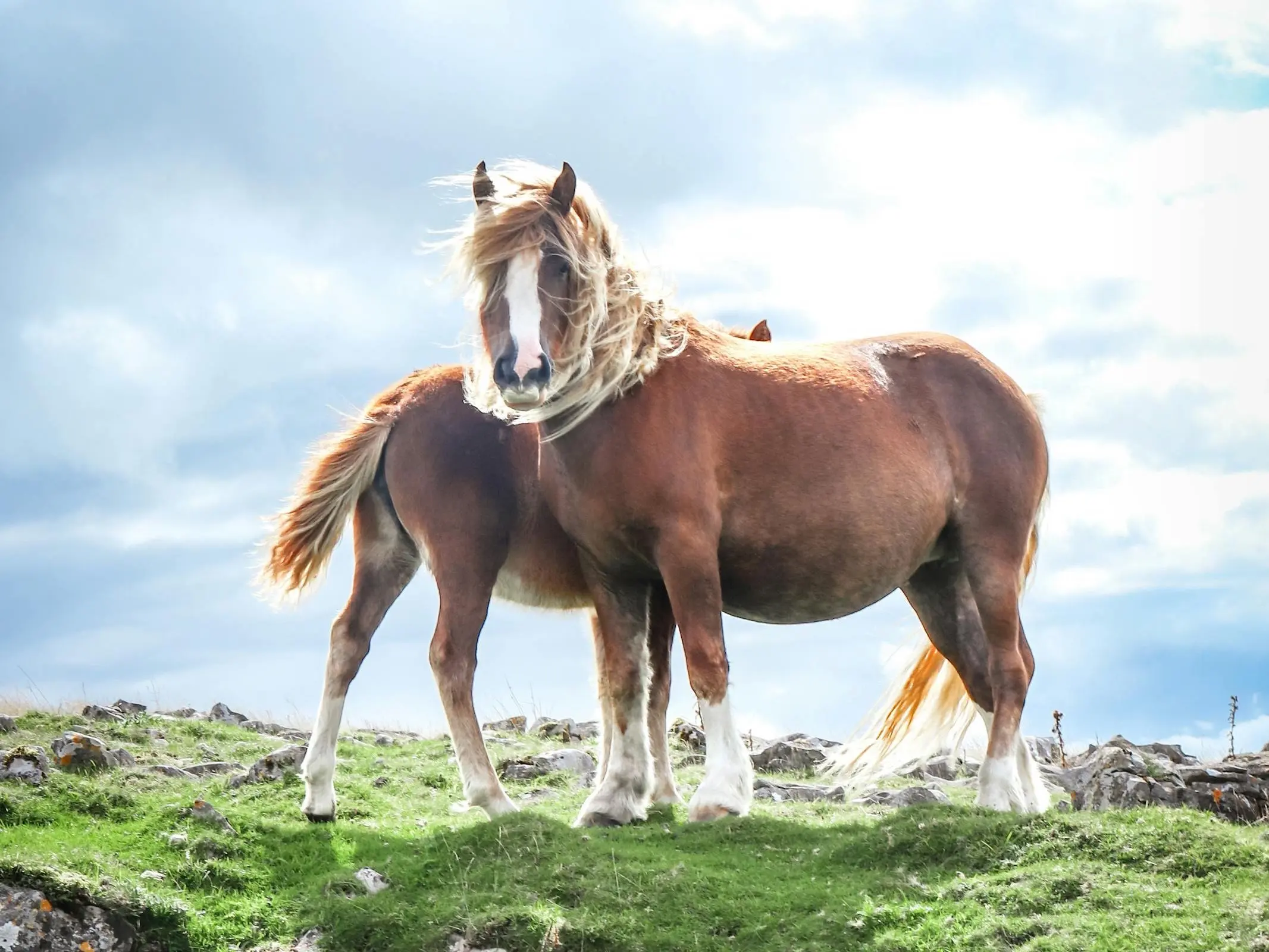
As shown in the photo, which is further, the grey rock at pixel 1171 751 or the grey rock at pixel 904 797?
the grey rock at pixel 1171 751

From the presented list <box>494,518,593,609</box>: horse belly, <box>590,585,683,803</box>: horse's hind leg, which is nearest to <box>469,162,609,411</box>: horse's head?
<box>494,518,593,609</box>: horse belly

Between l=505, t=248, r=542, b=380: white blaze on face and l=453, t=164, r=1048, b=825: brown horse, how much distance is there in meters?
0.01

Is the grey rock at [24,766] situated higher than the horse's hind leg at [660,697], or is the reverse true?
the horse's hind leg at [660,697]

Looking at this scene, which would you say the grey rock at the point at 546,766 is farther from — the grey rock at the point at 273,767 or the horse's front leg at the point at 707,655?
the horse's front leg at the point at 707,655

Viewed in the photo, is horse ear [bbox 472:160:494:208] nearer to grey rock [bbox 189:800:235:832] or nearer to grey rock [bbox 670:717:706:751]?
grey rock [bbox 189:800:235:832]

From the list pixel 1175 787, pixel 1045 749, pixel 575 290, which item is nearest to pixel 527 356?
pixel 575 290

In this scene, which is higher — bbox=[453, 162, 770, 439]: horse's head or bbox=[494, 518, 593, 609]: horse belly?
bbox=[453, 162, 770, 439]: horse's head

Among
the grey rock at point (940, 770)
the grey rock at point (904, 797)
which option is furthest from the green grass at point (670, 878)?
the grey rock at point (940, 770)

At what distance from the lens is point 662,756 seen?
29.3 ft

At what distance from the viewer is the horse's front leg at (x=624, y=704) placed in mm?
8227

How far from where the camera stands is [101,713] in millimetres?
12820

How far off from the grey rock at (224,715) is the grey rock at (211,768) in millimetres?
3508

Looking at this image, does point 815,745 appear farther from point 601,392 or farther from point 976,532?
point 601,392

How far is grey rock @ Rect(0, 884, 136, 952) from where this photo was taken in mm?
6504
